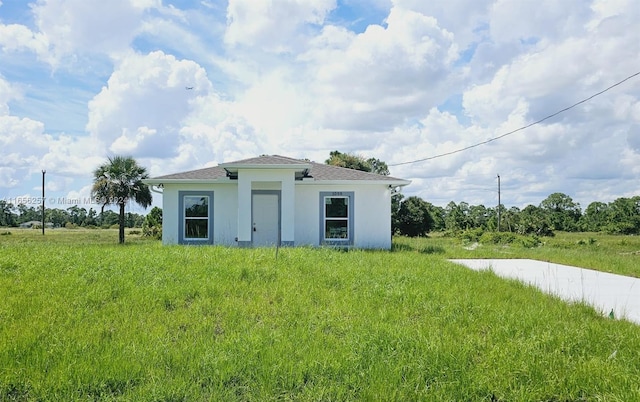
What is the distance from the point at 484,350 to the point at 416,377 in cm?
119

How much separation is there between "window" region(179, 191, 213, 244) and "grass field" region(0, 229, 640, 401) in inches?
313

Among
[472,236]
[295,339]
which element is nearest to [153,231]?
[472,236]

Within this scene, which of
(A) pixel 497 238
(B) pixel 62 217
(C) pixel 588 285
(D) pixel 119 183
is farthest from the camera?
(B) pixel 62 217

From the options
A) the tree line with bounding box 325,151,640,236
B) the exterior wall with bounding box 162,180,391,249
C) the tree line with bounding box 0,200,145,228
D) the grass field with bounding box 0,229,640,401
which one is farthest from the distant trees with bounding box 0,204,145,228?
the grass field with bounding box 0,229,640,401

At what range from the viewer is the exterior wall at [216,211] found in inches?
669

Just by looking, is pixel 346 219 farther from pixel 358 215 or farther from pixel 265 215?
pixel 265 215

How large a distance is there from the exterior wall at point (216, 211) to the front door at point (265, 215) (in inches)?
30.0

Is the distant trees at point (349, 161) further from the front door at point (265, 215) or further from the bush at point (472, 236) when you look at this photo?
the front door at point (265, 215)

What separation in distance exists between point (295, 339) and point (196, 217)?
12.5 meters

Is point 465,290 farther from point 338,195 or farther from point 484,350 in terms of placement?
point 338,195

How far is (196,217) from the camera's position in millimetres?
17156

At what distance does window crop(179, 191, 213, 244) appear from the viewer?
17016 millimetres

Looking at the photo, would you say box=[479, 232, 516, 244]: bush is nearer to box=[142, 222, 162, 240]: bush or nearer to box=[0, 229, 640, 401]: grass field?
box=[0, 229, 640, 401]: grass field

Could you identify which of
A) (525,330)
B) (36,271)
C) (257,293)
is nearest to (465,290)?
(525,330)
